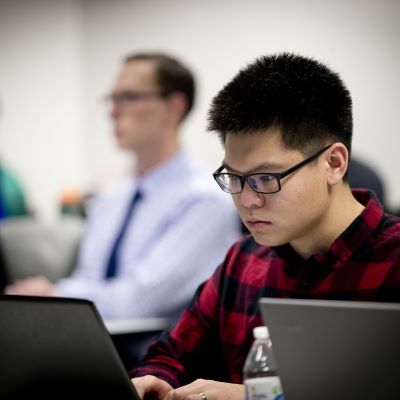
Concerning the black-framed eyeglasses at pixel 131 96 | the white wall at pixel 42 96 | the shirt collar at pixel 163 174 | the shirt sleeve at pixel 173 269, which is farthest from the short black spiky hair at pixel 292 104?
the white wall at pixel 42 96

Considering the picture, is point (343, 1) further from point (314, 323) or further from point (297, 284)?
point (314, 323)

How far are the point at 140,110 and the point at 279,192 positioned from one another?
1.45 m

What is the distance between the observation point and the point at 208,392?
3.64 ft

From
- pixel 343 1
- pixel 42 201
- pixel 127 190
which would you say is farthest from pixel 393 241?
pixel 42 201

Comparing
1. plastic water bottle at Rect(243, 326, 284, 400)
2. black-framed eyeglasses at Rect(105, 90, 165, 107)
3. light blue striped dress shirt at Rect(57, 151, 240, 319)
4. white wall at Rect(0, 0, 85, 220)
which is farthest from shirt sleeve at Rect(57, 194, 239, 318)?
white wall at Rect(0, 0, 85, 220)

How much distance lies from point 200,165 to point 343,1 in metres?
1.73

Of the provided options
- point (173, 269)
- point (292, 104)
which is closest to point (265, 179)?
point (292, 104)

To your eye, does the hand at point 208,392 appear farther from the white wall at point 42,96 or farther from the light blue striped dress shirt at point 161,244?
the white wall at point 42,96

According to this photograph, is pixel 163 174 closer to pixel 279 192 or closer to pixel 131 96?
pixel 131 96

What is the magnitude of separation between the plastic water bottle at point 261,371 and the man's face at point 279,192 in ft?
0.59

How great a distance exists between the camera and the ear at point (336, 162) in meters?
1.22

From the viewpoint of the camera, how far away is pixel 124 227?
2.48m

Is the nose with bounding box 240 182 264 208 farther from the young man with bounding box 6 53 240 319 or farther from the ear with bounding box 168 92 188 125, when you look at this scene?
the ear with bounding box 168 92 188 125

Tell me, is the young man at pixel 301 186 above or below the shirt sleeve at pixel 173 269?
above
